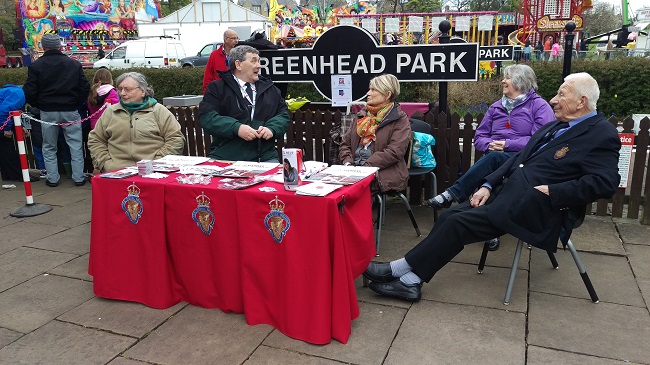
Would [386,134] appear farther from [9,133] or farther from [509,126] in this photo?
[9,133]

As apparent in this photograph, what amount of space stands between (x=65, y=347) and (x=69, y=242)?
2.10m

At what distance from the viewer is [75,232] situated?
5230mm

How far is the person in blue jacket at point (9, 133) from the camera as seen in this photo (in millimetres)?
6992

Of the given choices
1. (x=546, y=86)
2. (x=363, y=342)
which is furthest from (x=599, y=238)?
(x=546, y=86)

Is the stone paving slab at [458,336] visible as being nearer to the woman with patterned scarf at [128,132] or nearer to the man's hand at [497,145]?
the man's hand at [497,145]

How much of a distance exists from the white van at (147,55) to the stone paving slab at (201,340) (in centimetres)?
2284

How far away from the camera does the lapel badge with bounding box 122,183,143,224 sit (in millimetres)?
3483

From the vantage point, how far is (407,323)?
3.25 m

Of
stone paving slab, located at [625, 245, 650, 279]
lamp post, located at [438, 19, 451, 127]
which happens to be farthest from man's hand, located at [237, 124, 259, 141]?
stone paving slab, located at [625, 245, 650, 279]

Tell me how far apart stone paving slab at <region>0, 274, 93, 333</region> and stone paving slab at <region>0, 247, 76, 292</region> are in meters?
0.13

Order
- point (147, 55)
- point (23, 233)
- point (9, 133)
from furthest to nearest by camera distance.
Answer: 1. point (147, 55)
2. point (9, 133)
3. point (23, 233)

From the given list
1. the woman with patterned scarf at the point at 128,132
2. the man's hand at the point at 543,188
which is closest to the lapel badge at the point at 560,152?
the man's hand at the point at 543,188

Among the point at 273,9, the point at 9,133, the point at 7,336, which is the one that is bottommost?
the point at 7,336

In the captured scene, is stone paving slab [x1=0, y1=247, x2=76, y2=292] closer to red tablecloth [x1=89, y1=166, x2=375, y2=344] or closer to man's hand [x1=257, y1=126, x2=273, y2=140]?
red tablecloth [x1=89, y1=166, x2=375, y2=344]
